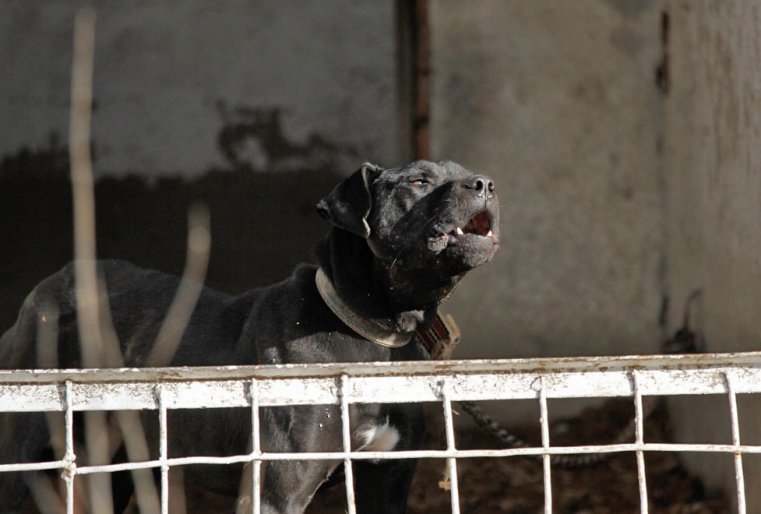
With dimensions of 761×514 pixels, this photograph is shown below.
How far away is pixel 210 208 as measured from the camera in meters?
7.16

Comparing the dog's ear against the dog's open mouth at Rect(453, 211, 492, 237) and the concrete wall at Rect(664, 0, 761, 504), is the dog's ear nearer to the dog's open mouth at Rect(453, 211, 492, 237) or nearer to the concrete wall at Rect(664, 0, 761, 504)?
the dog's open mouth at Rect(453, 211, 492, 237)

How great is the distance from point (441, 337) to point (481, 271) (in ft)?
8.97

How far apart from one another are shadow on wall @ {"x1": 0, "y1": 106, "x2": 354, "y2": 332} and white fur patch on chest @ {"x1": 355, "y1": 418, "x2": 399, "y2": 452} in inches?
121

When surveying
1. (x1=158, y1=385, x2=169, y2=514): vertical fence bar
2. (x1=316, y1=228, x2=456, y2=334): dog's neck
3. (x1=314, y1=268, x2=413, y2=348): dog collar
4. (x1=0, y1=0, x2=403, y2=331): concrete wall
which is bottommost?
(x1=158, y1=385, x2=169, y2=514): vertical fence bar

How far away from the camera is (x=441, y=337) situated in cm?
432

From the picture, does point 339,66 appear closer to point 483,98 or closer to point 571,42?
point 483,98

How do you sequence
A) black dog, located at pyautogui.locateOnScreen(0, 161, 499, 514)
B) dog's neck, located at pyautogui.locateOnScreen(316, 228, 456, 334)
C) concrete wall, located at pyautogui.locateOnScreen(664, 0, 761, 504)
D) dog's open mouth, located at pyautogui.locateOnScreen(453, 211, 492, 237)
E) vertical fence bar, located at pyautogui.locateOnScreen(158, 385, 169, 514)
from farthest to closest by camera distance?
concrete wall, located at pyautogui.locateOnScreen(664, 0, 761, 504) < dog's neck, located at pyautogui.locateOnScreen(316, 228, 456, 334) < dog's open mouth, located at pyautogui.locateOnScreen(453, 211, 492, 237) < black dog, located at pyautogui.locateOnScreen(0, 161, 499, 514) < vertical fence bar, located at pyautogui.locateOnScreen(158, 385, 169, 514)

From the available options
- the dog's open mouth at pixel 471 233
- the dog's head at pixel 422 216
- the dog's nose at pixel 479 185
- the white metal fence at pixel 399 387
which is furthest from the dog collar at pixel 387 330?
the white metal fence at pixel 399 387

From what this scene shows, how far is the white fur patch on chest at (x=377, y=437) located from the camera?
409 centimetres

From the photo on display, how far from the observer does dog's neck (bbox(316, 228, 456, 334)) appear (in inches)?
165

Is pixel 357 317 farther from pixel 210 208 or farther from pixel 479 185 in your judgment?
pixel 210 208

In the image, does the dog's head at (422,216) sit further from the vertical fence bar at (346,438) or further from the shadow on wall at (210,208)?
the shadow on wall at (210,208)

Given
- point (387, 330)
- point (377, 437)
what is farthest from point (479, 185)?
point (377, 437)

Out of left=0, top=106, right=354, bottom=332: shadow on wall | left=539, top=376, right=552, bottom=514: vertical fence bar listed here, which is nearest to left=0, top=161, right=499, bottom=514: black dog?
left=539, top=376, right=552, bottom=514: vertical fence bar
